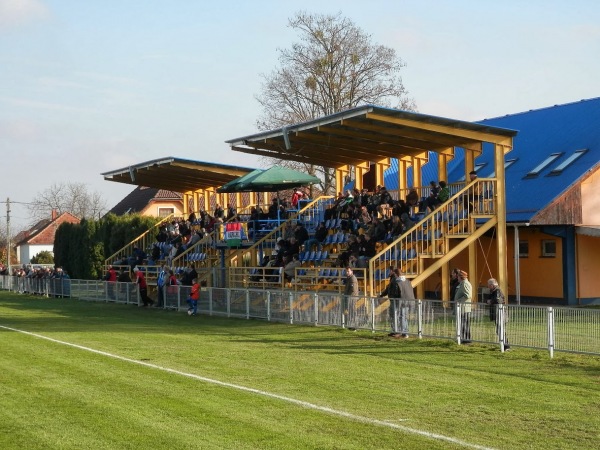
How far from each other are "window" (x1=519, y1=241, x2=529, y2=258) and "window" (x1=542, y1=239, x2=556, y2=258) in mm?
723

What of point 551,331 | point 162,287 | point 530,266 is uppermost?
point 530,266

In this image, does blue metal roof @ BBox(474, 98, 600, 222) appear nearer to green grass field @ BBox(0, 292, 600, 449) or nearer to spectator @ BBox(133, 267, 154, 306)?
green grass field @ BBox(0, 292, 600, 449)

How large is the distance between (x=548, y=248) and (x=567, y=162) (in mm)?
3205

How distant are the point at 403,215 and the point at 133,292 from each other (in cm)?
1260

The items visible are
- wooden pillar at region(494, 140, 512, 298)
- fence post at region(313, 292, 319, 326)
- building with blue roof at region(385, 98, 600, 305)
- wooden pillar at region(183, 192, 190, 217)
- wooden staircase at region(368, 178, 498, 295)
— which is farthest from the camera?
wooden pillar at region(183, 192, 190, 217)

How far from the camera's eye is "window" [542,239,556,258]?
3372 cm

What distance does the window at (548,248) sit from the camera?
111 ft

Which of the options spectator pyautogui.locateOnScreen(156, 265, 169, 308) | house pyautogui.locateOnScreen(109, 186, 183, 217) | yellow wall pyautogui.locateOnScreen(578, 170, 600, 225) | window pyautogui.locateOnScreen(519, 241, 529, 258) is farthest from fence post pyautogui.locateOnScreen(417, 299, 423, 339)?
house pyautogui.locateOnScreen(109, 186, 183, 217)

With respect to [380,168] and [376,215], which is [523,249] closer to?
[376,215]

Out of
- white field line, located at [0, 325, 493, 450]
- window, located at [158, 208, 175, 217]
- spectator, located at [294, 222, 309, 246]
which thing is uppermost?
window, located at [158, 208, 175, 217]

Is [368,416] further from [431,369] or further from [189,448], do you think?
[431,369]

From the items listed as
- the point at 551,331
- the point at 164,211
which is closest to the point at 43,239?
the point at 164,211

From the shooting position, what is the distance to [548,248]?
34.0 metres

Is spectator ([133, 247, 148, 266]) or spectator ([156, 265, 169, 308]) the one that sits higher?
spectator ([133, 247, 148, 266])
